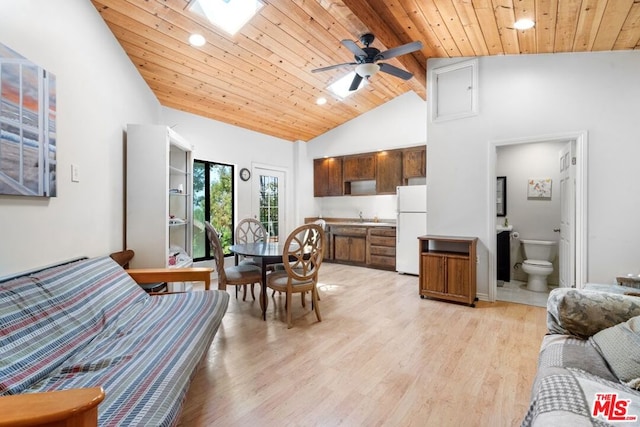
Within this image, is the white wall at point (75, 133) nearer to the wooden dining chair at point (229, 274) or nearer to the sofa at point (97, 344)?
the sofa at point (97, 344)

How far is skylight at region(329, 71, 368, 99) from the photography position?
4.57 m

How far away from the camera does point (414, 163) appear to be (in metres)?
5.37

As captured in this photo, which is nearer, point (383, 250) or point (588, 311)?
point (588, 311)

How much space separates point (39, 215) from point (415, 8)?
10.7 feet

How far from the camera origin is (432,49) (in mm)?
3678

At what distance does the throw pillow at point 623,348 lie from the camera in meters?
1.19

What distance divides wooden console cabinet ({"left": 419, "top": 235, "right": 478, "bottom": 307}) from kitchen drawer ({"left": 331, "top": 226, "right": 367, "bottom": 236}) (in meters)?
1.88

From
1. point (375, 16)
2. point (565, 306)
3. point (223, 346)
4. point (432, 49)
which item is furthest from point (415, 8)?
point (223, 346)

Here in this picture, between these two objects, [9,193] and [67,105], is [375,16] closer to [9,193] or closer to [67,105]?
[67,105]

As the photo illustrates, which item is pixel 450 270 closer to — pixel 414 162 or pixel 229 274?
pixel 414 162

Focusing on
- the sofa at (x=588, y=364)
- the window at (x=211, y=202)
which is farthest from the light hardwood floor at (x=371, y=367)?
the window at (x=211, y=202)

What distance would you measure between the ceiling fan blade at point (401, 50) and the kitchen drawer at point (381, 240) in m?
3.26

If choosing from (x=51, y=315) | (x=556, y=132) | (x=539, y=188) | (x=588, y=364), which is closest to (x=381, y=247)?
(x=539, y=188)

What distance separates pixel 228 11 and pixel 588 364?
3.79 m
